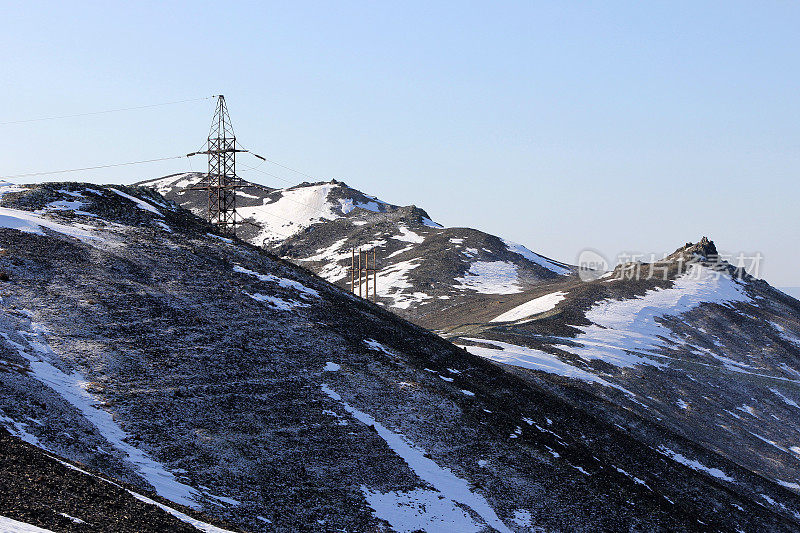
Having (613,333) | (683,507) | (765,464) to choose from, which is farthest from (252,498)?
(613,333)

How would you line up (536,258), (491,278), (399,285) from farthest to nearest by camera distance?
(536,258)
(491,278)
(399,285)

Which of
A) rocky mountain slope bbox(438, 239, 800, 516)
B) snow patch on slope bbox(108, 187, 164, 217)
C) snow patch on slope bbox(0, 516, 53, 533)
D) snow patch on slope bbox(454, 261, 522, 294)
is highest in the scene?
snow patch on slope bbox(108, 187, 164, 217)

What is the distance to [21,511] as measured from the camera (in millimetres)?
20984

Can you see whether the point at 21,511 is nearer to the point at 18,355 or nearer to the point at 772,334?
the point at 18,355

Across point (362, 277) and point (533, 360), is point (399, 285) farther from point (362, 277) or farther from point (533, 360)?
point (533, 360)

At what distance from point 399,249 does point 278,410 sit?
382 feet

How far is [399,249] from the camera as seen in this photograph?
155625 mm

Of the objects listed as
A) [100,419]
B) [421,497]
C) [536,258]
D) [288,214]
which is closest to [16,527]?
[100,419]

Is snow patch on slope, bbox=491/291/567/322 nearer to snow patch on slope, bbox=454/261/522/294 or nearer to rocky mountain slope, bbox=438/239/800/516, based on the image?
rocky mountain slope, bbox=438/239/800/516

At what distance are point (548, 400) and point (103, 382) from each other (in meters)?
32.4

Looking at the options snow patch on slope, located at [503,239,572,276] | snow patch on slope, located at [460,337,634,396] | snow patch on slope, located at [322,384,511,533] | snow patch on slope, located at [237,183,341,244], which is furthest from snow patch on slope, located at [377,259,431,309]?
A: snow patch on slope, located at [322,384,511,533]

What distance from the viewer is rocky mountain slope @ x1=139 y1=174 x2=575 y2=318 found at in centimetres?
12938

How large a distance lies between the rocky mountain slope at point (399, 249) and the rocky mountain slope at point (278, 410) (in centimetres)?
5994

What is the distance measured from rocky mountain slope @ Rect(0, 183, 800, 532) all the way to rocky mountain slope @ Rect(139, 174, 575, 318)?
5994 centimetres
